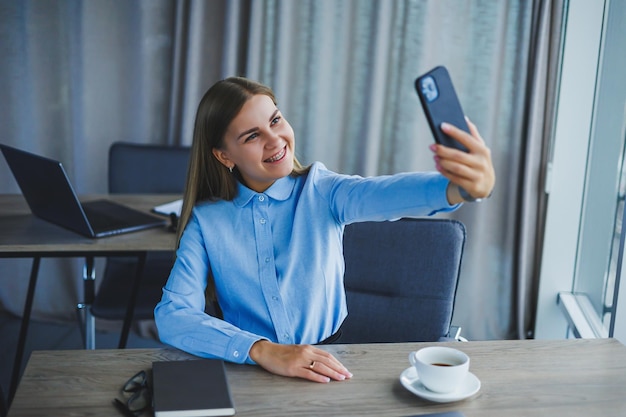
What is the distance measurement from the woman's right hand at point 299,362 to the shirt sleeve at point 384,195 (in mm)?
321

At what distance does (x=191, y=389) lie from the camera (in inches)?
52.9

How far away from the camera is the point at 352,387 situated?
1.41m

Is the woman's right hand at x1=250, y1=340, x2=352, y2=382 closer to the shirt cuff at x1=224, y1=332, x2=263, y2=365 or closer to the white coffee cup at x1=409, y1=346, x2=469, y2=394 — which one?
the shirt cuff at x1=224, y1=332, x2=263, y2=365

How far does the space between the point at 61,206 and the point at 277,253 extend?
3.21ft

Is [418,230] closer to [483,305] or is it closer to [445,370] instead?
[445,370]

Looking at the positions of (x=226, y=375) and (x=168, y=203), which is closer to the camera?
(x=226, y=375)

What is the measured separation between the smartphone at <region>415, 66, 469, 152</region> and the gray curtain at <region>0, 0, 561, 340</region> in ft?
6.97

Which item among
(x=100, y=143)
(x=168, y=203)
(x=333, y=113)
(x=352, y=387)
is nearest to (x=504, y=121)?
(x=333, y=113)

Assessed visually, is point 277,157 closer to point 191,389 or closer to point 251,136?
point 251,136

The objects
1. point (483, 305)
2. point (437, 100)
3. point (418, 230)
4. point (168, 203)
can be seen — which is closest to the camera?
point (437, 100)

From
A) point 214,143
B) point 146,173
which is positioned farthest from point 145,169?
point 214,143

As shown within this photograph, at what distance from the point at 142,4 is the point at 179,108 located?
474 mm

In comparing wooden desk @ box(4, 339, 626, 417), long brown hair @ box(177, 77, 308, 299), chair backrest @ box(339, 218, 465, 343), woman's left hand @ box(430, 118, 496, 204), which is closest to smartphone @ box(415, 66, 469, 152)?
woman's left hand @ box(430, 118, 496, 204)

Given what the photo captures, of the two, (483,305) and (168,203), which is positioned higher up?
(168,203)
